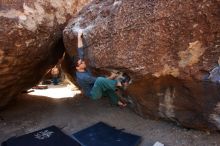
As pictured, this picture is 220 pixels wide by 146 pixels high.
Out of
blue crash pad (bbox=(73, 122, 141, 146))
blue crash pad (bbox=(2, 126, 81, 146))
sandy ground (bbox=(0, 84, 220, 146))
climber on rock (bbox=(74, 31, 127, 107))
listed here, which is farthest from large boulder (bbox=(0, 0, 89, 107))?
blue crash pad (bbox=(73, 122, 141, 146))

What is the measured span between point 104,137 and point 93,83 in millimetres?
1084

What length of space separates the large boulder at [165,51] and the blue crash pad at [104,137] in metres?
0.71

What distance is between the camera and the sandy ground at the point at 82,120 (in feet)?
17.3

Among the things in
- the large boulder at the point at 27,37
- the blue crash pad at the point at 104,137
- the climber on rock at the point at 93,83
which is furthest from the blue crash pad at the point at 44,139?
the large boulder at the point at 27,37

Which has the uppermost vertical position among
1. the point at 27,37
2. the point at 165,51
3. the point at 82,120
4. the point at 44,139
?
the point at 27,37

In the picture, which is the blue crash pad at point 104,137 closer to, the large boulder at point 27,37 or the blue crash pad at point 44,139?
the blue crash pad at point 44,139

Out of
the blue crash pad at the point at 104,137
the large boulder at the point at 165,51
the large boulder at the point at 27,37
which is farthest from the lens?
the large boulder at the point at 27,37

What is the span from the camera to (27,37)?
20.3 ft

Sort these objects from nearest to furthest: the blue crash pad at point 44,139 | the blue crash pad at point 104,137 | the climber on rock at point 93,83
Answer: the climber on rock at point 93,83, the blue crash pad at point 104,137, the blue crash pad at point 44,139

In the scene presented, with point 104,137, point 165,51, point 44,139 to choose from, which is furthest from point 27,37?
point 165,51

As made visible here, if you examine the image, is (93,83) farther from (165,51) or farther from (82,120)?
(165,51)

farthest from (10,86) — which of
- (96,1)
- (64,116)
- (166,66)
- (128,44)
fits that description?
(166,66)

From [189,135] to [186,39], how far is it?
1813 millimetres

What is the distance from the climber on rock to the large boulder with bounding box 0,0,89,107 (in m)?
1.15
